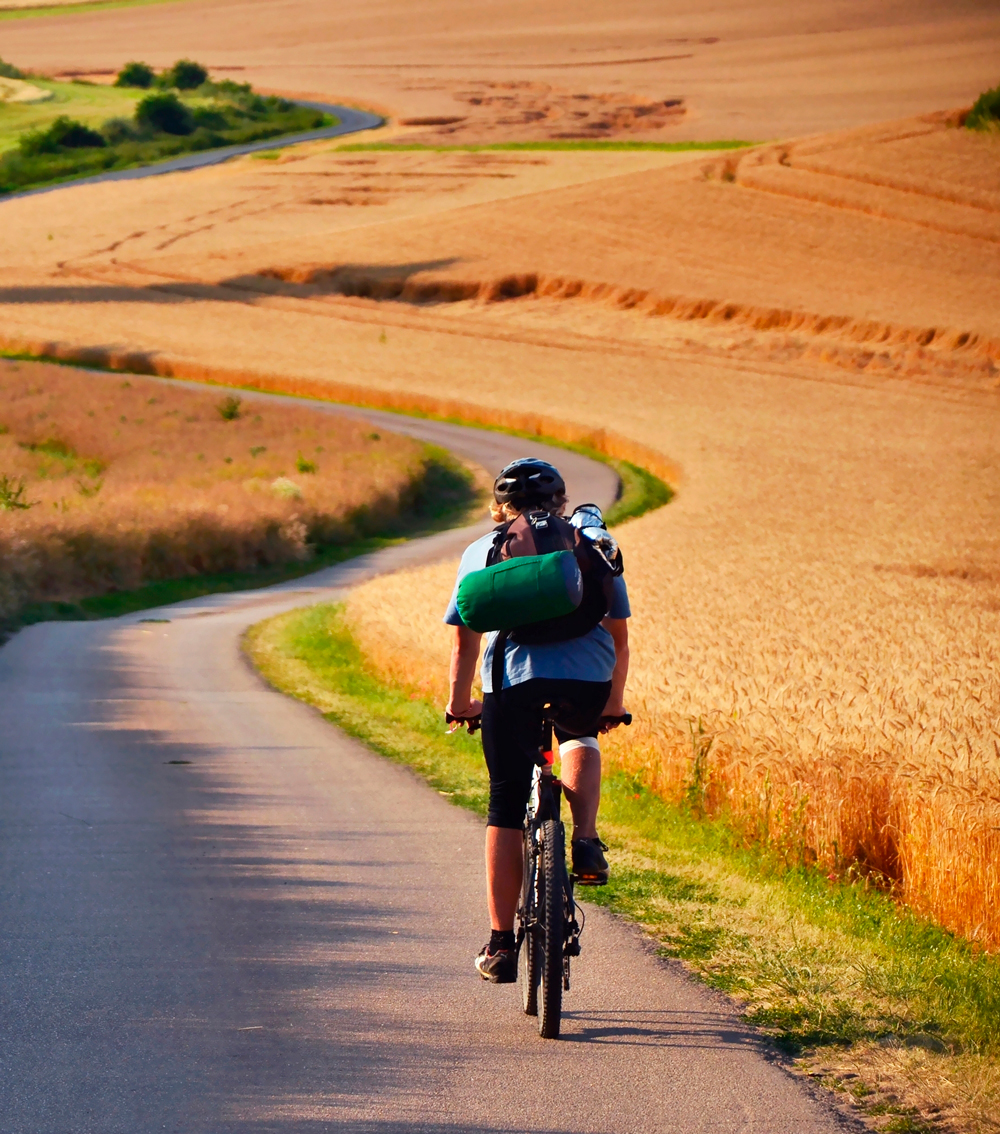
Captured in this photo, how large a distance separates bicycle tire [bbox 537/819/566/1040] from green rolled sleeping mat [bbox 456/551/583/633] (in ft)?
2.72

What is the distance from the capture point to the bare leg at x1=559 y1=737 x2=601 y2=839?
6.04 meters

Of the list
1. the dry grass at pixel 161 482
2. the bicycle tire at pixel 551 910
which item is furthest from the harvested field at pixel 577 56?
the bicycle tire at pixel 551 910

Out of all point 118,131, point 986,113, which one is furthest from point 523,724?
point 118,131

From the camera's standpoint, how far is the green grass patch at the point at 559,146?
94.0m

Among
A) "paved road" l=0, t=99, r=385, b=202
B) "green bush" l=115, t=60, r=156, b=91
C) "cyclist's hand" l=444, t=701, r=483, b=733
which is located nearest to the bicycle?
"cyclist's hand" l=444, t=701, r=483, b=733

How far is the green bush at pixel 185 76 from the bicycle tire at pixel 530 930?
130 meters

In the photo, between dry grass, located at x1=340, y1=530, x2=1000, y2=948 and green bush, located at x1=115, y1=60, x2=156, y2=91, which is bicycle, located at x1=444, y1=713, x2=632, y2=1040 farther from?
green bush, located at x1=115, y1=60, x2=156, y2=91

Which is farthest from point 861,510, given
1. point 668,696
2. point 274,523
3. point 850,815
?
point 850,815

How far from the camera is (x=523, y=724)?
598cm

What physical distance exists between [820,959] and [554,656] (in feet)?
7.40

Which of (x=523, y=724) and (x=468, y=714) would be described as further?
(x=468, y=714)

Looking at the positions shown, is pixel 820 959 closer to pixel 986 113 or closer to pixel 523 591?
pixel 523 591

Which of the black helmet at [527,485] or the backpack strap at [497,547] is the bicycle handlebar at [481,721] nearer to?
the backpack strap at [497,547]

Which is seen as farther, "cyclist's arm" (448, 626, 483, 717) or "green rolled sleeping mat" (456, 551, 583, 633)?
"cyclist's arm" (448, 626, 483, 717)
